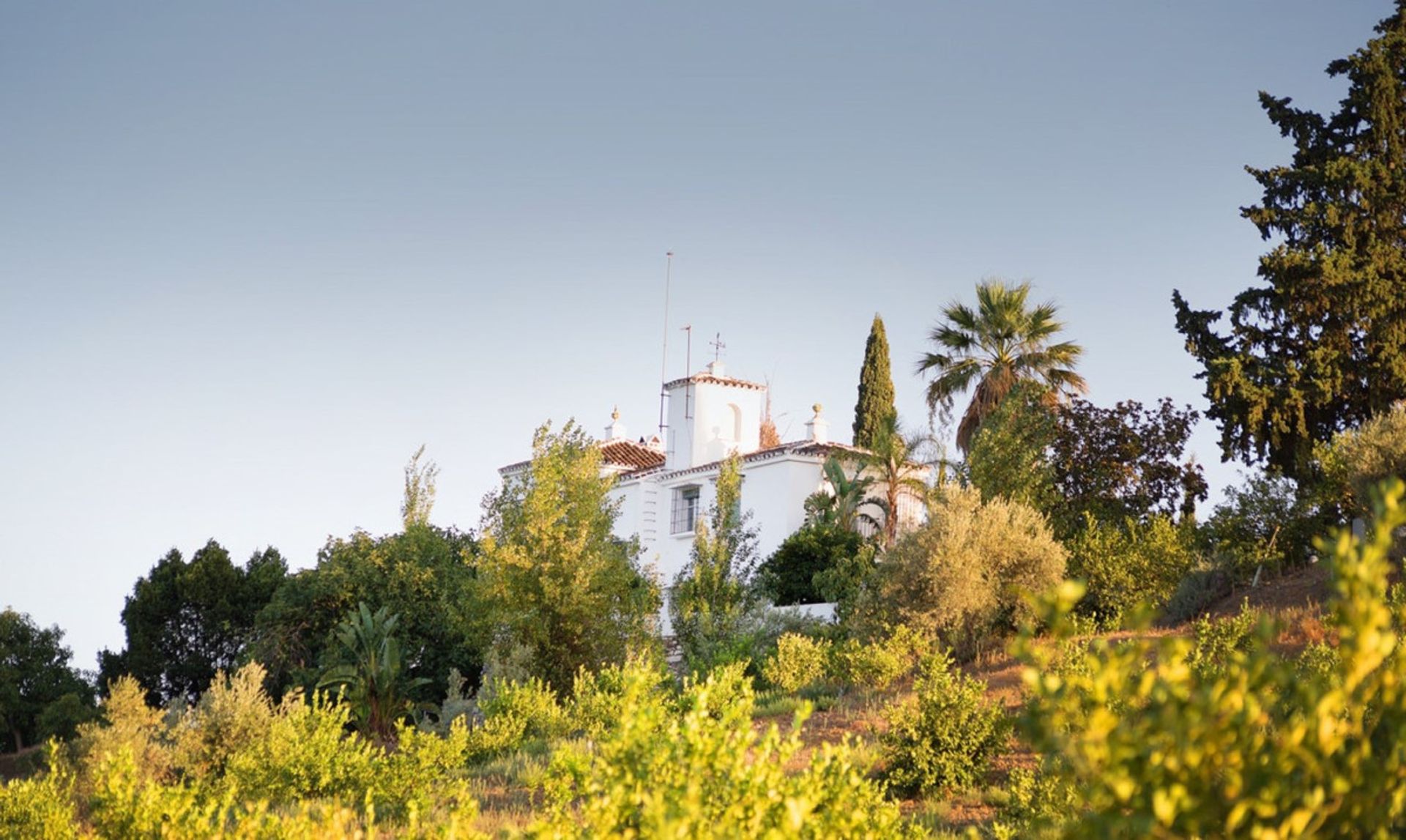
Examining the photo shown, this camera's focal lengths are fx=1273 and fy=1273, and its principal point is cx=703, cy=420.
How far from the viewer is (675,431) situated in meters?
42.2

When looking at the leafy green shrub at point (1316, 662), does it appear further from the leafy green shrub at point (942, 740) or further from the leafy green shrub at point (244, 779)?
the leafy green shrub at point (244, 779)

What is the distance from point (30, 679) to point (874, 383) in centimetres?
3166

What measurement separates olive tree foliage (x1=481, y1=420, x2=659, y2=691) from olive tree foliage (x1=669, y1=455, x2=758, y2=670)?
1.21 meters

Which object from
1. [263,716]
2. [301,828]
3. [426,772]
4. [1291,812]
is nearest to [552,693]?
[263,716]

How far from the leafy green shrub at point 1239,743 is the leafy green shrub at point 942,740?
10.2 meters

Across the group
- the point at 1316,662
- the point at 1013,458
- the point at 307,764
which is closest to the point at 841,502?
the point at 1013,458

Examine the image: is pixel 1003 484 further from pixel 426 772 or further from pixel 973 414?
pixel 426 772

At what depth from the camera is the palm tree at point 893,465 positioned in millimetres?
35875

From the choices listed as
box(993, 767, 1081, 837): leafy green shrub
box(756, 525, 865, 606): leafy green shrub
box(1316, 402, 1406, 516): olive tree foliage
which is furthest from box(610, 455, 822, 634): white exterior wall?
box(993, 767, 1081, 837): leafy green shrub

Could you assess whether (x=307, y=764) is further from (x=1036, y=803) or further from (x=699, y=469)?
(x=699, y=469)

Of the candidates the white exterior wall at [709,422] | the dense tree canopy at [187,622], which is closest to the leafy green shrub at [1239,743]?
the white exterior wall at [709,422]

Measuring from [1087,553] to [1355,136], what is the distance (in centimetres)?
1103

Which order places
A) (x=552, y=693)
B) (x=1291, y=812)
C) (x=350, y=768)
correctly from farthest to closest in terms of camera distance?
(x=552, y=693) → (x=350, y=768) → (x=1291, y=812)

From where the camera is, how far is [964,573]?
21.9 m
